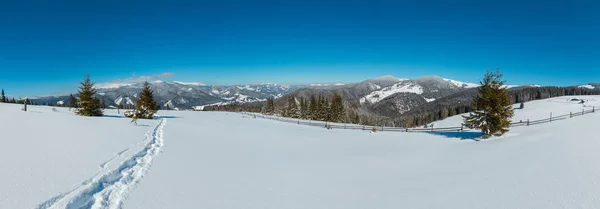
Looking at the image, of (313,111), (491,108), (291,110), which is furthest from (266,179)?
(291,110)

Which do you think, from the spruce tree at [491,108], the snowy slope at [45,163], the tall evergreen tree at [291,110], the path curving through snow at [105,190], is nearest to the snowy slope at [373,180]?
the path curving through snow at [105,190]

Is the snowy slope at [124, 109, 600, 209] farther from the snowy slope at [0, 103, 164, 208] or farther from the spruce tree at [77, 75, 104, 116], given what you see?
the spruce tree at [77, 75, 104, 116]

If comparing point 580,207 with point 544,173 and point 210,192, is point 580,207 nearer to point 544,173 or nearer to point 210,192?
point 544,173

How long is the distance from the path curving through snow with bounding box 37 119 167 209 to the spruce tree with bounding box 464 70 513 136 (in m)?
26.6

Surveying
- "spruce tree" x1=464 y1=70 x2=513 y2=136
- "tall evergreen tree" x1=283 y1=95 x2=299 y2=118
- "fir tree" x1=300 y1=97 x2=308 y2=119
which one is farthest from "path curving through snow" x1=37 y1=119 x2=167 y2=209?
"tall evergreen tree" x1=283 y1=95 x2=299 y2=118

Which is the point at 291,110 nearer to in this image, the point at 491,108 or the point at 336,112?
the point at 336,112

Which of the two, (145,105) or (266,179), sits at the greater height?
(145,105)

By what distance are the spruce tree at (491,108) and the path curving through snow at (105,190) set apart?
26.6m

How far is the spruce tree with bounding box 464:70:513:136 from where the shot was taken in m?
24.5

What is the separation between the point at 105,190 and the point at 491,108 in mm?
28232

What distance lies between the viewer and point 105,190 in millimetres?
6988

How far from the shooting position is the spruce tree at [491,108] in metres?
24.5

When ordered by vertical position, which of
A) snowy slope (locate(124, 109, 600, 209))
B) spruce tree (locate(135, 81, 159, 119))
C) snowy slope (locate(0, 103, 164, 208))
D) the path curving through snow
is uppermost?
spruce tree (locate(135, 81, 159, 119))

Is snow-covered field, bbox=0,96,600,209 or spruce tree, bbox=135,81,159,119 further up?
spruce tree, bbox=135,81,159,119
